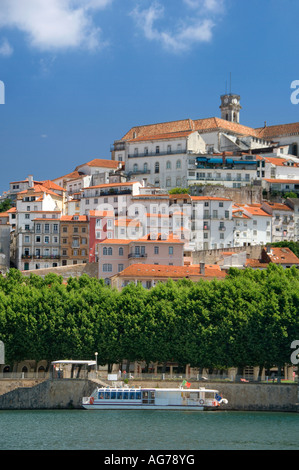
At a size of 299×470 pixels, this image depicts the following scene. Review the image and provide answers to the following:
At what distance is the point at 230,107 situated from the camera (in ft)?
572

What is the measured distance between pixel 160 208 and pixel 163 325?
4570 centimetres

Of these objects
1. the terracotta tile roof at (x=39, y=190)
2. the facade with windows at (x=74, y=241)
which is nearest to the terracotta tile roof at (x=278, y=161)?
the terracotta tile roof at (x=39, y=190)

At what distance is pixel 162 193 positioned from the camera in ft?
397

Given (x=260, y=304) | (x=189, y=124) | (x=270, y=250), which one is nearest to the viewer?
(x=260, y=304)

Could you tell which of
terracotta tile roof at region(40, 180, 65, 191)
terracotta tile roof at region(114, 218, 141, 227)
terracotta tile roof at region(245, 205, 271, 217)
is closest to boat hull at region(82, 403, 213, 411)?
terracotta tile roof at region(114, 218, 141, 227)

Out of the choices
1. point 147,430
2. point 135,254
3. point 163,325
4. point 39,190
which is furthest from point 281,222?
point 147,430

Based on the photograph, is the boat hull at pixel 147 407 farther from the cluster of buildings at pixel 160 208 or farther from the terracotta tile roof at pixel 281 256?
the terracotta tile roof at pixel 281 256

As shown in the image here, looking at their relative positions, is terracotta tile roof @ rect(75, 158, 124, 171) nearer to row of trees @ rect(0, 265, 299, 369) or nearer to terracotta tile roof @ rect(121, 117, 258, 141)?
terracotta tile roof @ rect(121, 117, 258, 141)

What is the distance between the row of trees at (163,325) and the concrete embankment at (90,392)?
10.5 ft

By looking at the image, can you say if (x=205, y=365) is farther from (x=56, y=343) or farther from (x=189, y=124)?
(x=189, y=124)

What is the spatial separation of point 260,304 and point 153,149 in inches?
2678

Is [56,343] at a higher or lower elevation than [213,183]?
lower
